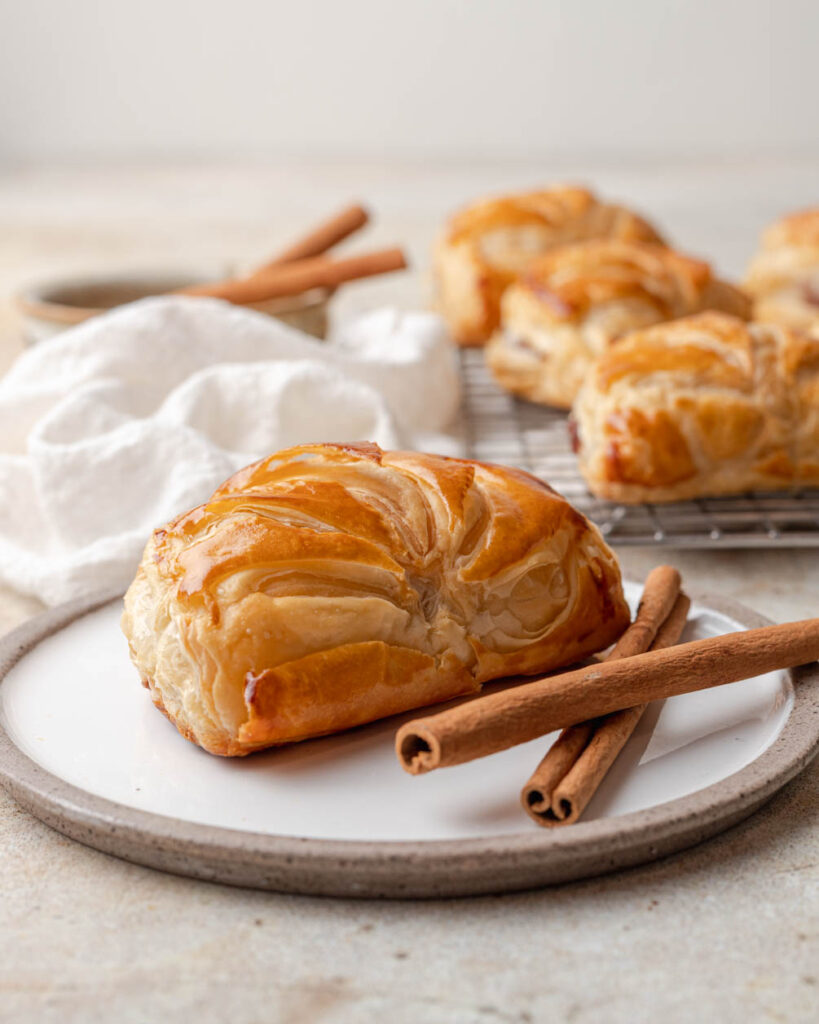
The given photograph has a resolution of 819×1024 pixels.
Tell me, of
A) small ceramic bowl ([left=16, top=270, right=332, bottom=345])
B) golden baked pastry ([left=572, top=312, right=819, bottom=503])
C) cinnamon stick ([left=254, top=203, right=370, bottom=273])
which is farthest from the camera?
cinnamon stick ([left=254, top=203, right=370, bottom=273])

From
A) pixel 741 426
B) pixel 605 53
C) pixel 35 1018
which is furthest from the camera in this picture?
pixel 605 53

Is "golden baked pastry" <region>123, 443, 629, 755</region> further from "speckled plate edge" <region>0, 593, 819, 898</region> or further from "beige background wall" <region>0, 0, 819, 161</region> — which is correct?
"beige background wall" <region>0, 0, 819, 161</region>

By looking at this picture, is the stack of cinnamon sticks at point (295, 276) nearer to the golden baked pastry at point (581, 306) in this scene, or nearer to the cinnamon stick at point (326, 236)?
the cinnamon stick at point (326, 236)

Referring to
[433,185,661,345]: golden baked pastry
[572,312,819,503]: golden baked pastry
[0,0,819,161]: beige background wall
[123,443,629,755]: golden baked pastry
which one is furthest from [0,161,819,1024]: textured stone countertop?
[0,0,819,161]: beige background wall

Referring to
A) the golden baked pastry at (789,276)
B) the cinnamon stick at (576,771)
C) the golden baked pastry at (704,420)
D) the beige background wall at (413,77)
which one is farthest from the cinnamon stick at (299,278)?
the beige background wall at (413,77)

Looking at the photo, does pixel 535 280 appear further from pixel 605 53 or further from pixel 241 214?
pixel 605 53

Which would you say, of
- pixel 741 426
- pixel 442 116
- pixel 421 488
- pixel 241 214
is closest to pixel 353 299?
pixel 241 214

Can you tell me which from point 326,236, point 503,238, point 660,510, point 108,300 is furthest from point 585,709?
point 503,238
